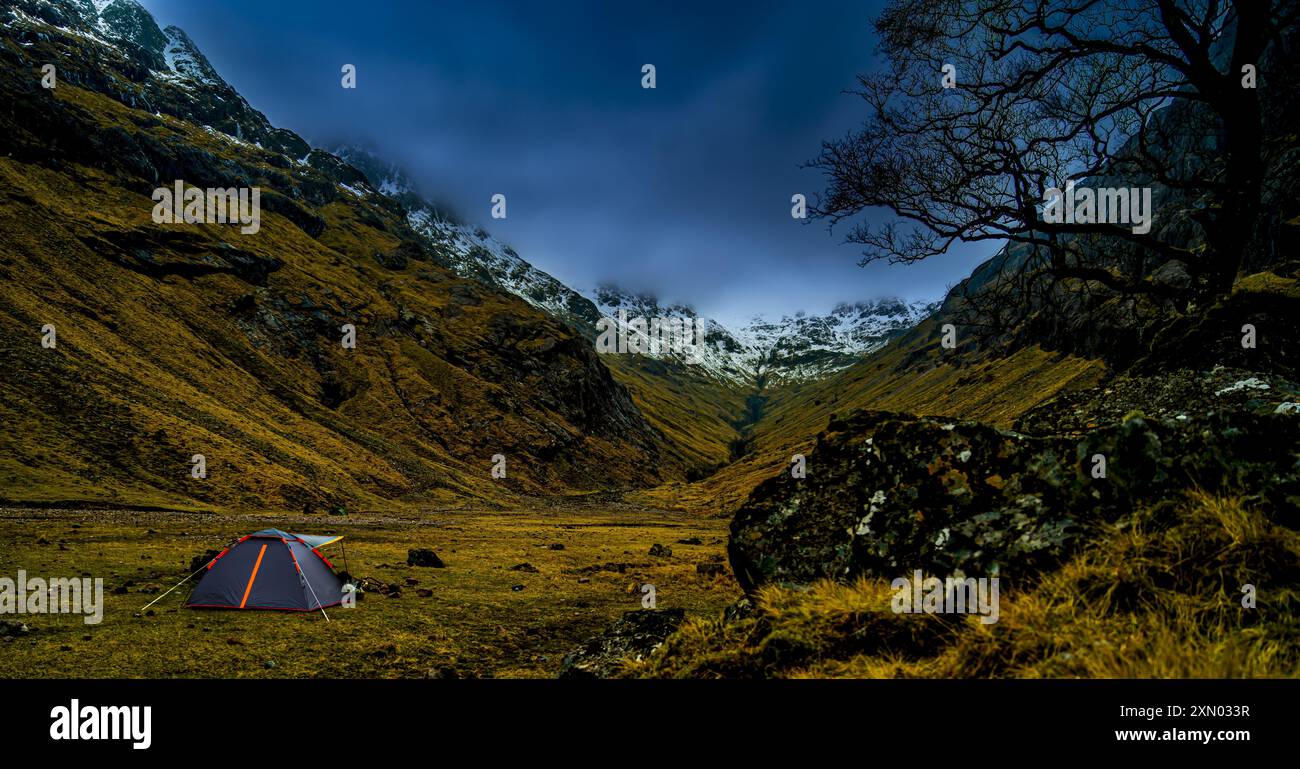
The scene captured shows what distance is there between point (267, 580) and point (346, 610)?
2.48 m

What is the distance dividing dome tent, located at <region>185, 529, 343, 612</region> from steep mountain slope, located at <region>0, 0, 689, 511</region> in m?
33.0

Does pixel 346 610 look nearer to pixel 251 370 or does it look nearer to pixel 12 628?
pixel 12 628

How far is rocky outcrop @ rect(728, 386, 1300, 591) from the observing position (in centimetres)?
357

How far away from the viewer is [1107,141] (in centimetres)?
898

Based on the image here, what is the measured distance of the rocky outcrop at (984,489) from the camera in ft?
11.7

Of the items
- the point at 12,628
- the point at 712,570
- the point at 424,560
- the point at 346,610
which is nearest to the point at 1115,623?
the point at 346,610

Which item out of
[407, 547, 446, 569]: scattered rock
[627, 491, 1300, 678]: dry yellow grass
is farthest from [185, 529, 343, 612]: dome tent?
[627, 491, 1300, 678]: dry yellow grass

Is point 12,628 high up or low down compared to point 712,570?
up

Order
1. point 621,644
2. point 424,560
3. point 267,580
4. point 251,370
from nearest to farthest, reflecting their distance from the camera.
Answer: point 621,644, point 267,580, point 424,560, point 251,370

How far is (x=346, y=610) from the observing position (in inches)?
635

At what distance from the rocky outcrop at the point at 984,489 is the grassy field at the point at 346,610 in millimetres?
7847
